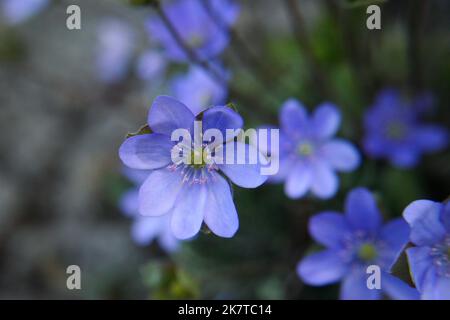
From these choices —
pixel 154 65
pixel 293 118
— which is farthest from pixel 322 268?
pixel 154 65

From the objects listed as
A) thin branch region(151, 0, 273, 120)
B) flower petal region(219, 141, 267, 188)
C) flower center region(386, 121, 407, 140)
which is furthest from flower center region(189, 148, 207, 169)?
flower center region(386, 121, 407, 140)

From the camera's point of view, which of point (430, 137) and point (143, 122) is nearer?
point (430, 137)

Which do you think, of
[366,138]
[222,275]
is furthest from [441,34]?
[222,275]

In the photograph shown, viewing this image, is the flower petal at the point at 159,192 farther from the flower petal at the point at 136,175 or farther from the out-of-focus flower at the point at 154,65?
the out-of-focus flower at the point at 154,65

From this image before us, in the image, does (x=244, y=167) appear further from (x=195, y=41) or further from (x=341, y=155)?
(x=195, y=41)

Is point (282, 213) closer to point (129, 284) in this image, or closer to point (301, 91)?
point (301, 91)

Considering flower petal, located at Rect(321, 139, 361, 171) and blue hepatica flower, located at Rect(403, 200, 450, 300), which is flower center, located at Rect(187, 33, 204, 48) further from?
blue hepatica flower, located at Rect(403, 200, 450, 300)

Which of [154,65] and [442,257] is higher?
[154,65]
